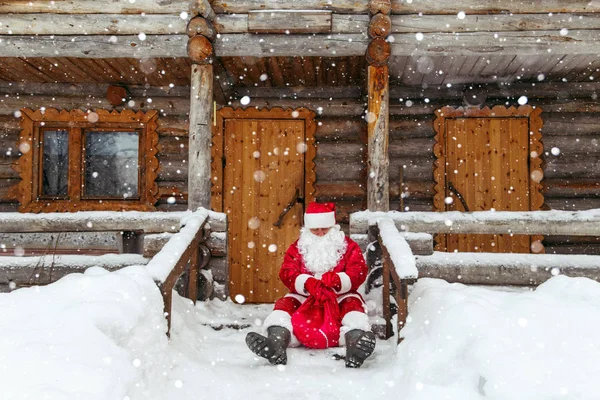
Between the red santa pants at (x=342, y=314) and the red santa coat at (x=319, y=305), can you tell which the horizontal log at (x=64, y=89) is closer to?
the red santa coat at (x=319, y=305)

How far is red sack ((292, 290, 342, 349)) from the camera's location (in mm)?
3840

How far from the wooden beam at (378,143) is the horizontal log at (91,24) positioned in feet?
8.10

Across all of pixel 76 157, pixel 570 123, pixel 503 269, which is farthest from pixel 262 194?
pixel 570 123

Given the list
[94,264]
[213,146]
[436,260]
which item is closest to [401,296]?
[436,260]

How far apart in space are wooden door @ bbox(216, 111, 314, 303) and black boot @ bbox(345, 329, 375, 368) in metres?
4.15

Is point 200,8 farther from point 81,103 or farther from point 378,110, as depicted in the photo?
point 81,103

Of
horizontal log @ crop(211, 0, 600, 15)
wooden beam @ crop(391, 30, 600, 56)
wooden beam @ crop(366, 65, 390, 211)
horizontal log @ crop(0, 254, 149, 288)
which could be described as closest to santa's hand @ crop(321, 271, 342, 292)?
wooden beam @ crop(366, 65, 390, 211)

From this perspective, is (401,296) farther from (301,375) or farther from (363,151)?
(363,151)

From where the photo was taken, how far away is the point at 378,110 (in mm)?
5742

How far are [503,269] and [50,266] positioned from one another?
455cm

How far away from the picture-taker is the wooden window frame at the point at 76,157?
7582 mm

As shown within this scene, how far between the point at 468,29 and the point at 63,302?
5413 millimetres

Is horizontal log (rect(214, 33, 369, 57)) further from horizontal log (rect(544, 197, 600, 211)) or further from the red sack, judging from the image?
horizontal log (rect(544, 197, 600, 211))

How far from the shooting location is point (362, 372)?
136 inches
